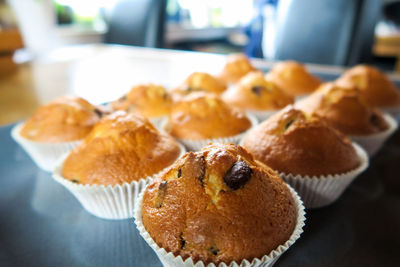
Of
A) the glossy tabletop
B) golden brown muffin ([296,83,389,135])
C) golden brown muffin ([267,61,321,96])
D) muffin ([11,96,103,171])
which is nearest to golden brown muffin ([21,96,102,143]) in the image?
muffin ([11,96,103,171])

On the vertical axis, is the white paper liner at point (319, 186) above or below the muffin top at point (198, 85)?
below

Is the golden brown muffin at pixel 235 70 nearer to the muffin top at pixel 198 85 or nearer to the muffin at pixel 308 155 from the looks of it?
the muffin top at pixel 198 85

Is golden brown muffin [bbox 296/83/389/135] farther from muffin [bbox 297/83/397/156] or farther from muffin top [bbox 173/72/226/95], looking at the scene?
muffin top [bbox 173/72/226/95]

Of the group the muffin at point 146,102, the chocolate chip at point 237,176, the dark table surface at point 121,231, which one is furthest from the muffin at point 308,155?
the muffin at point 146,102

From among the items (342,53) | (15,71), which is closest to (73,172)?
(15,71)

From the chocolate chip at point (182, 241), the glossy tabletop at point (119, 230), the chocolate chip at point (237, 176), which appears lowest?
the glossy tabletop at point (119, 230)

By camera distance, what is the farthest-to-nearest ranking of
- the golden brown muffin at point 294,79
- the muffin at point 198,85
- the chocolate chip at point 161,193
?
the golden brown muffin at point 294,79 < the muffin at point 198,85 < the chocolate chip at point 161,193

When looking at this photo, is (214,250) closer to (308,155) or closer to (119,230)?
(119,230)

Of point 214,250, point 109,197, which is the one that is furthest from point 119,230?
point 214,250
